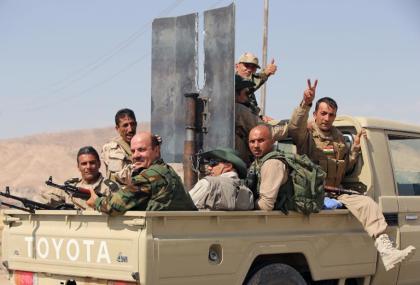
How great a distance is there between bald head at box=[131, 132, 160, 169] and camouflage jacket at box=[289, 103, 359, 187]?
166cm

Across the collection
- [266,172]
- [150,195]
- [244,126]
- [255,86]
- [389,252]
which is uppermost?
[255,86]

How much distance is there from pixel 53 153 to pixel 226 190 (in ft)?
227

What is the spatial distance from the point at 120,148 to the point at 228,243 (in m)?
1.94

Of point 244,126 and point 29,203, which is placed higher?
point 244,126

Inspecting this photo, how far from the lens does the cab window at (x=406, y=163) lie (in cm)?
696

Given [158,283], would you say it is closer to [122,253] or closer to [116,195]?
[122,253]

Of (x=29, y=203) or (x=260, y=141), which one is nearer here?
(x=29, y=203)

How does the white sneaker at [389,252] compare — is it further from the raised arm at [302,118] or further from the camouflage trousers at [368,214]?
the raised arm at [302,118]

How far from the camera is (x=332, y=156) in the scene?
268 inches

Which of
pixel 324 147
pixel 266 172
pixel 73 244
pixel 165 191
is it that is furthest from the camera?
Answer: pixel 324 147

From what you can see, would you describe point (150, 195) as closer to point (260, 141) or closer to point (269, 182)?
point (269, 182)

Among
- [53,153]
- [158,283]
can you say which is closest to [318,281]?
[158,283]

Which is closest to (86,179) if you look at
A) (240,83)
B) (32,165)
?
(240,83)

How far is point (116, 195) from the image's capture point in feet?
16.7
